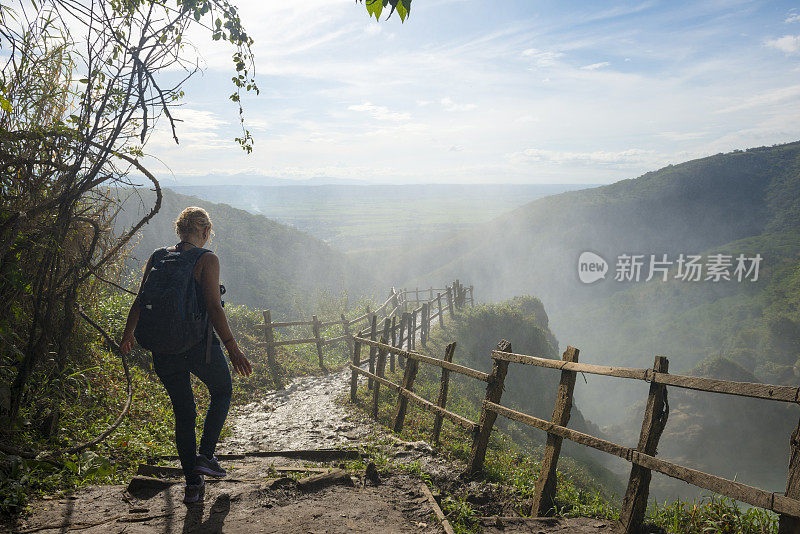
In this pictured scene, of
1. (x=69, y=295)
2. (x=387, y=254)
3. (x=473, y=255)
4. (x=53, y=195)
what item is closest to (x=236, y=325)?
(x=69, y=295)

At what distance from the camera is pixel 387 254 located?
112 metres

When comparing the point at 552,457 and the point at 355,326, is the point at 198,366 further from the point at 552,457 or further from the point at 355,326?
the point at 355,326

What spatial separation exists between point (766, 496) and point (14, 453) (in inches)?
223

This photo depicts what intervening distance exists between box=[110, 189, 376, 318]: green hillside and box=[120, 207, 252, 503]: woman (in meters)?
38.6

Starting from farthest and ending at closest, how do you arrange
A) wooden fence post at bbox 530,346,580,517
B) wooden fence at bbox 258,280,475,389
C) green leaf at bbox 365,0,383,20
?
wooden fence at bbox 258,280,475,389
wooden fence post at bbox 530,346,580,517
green leaf at bbox 365,0,383,20

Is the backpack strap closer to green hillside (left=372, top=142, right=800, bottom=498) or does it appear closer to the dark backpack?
the dark backpack

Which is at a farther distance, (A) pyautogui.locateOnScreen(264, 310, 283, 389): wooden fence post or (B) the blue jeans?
(A) pyautogui.locateOnScreen(264, 310, 283, 389): wooden fence post

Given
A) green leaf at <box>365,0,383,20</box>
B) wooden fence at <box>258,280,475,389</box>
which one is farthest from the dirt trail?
wooden fence at <box>258,280,475,389</box>

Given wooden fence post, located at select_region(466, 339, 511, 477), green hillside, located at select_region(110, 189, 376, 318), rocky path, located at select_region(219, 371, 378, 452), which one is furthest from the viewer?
green hillside, located at select_region(110, 189, 376, 318)

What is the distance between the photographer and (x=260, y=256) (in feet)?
178

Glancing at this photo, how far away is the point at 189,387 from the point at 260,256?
5338cm

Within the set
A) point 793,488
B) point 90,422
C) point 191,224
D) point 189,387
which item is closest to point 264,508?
point 189,387

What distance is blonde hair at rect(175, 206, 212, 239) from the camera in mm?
3523

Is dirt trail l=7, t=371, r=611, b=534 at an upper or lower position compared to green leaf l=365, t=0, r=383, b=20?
lower
